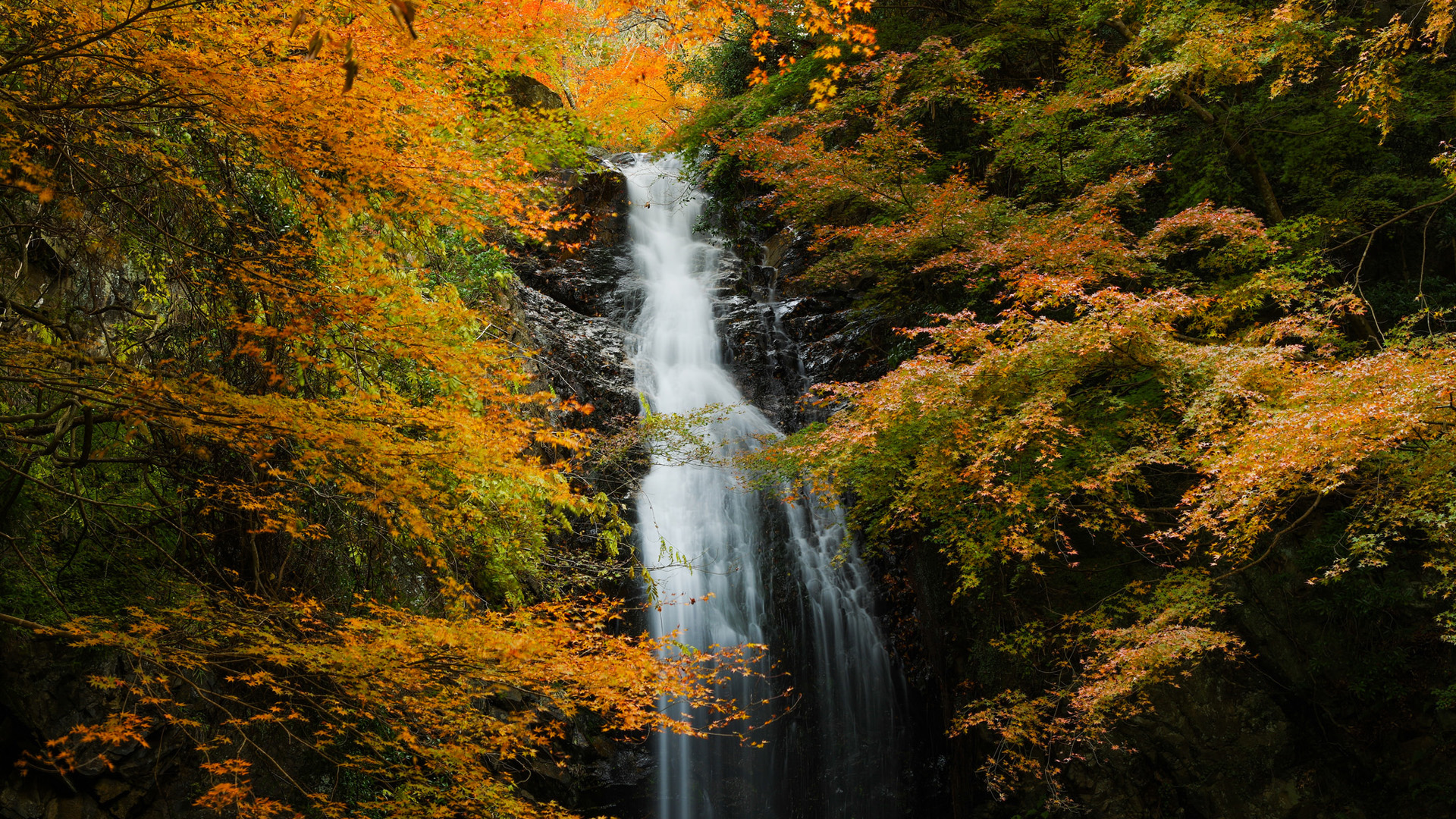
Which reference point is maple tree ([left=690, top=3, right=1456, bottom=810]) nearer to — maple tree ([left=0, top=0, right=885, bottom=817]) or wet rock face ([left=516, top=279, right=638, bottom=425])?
wet rock face ([left=516, top=279, right=638, bottom=425])

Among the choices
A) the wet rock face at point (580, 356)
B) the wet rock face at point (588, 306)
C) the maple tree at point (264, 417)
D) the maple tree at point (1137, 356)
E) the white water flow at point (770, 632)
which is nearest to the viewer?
the maple tree at point (264, 417)

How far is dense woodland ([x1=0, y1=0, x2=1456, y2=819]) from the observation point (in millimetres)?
4246

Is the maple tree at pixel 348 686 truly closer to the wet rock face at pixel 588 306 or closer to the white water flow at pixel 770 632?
the wet rock face at pixel 588 306

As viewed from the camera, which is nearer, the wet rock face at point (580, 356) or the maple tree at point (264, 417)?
the maple tree at point (264, 417)

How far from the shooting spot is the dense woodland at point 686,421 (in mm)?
4246

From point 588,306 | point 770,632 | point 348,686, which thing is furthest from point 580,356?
point 348,686

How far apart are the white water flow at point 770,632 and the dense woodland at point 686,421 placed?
1.72 ft

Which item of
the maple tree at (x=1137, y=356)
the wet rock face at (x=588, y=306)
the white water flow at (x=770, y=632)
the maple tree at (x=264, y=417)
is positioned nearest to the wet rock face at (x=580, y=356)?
the wet rock face at (x=588, y=306)

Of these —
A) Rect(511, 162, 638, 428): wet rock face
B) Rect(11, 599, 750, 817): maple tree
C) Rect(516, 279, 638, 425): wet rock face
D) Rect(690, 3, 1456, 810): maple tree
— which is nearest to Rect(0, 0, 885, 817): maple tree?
Rect(11, 599, 750, 817): maple tree

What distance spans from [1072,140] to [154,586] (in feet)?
34.7

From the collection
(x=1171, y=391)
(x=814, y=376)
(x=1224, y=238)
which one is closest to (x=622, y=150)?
(x=814, y=376)

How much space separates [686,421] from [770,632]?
3013mm

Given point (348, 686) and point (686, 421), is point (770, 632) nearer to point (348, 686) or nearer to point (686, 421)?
point (686, 421)

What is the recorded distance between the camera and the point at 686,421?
10.2 meters
